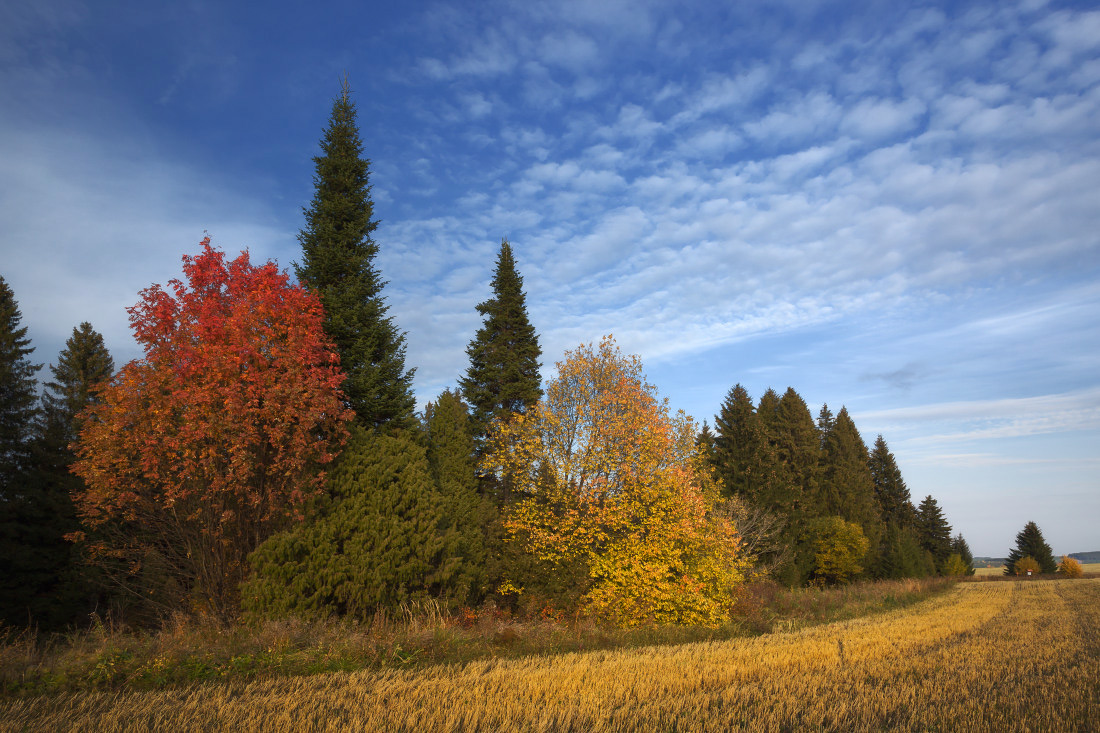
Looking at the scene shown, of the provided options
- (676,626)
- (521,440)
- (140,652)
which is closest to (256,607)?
(140,652)

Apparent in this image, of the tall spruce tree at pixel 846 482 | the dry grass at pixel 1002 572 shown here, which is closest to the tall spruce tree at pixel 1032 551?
the dry grass at pixel 1002 572

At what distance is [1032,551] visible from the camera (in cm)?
7469

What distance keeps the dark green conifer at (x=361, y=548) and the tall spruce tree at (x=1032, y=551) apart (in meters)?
87.5

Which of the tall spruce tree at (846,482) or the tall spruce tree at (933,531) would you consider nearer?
the tall spruce tree at (846,482)

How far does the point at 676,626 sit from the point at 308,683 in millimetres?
11269

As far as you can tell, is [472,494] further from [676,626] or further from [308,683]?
[308,683]

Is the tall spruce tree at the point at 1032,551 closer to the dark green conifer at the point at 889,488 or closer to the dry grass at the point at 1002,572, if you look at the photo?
the dry grass at the point at 1002,572

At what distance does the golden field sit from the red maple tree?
6.94 metres

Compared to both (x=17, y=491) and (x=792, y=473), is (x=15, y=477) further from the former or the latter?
(x=792, y=473)

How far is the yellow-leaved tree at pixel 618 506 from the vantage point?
1658cm

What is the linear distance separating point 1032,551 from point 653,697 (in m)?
94.1

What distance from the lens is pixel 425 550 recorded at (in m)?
14.5

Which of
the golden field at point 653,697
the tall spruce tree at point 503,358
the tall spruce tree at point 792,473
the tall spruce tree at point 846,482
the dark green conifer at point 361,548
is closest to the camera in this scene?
the golden field at point 653,697

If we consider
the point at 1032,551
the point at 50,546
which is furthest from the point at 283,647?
the point at 1032,551
